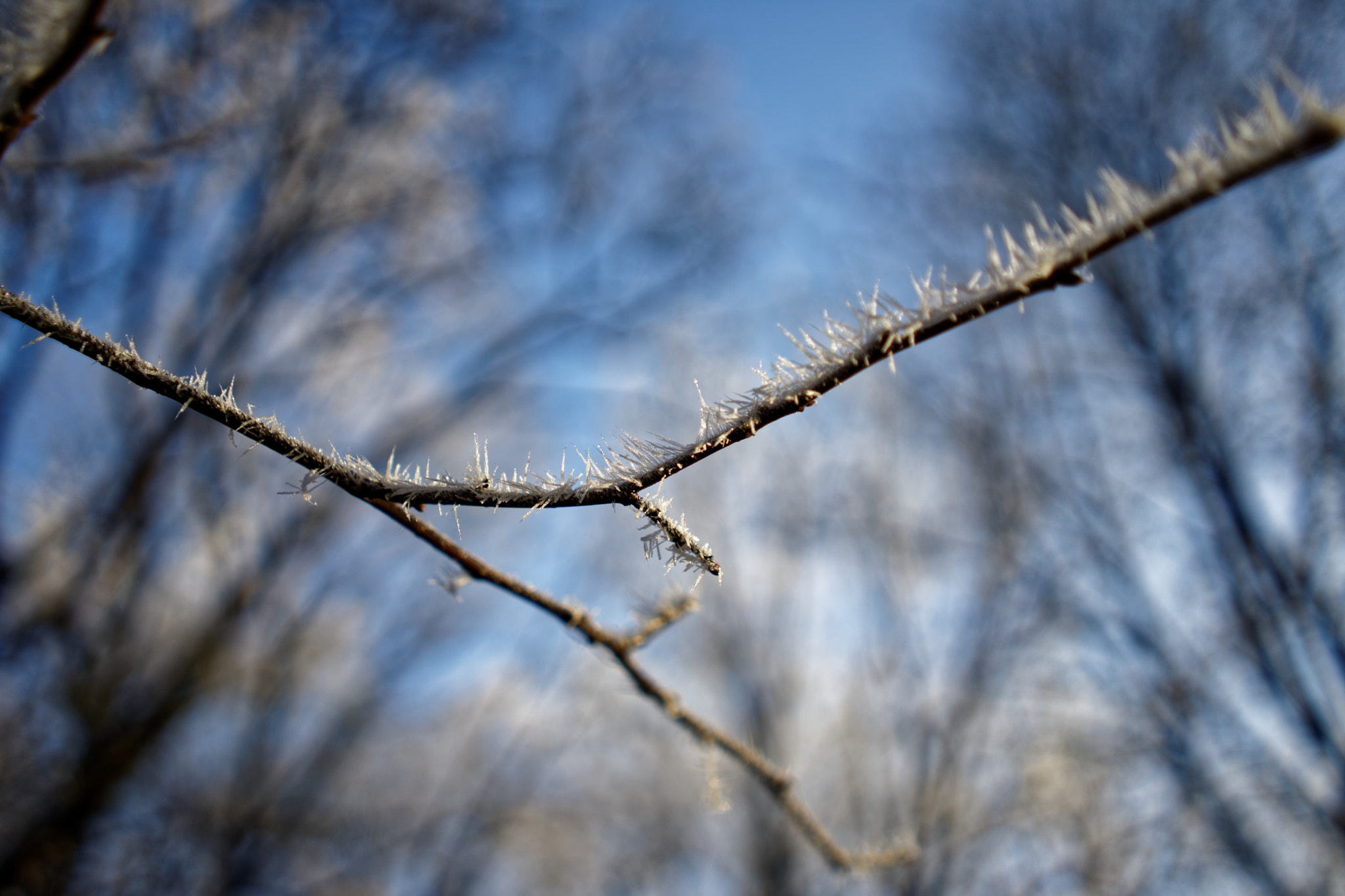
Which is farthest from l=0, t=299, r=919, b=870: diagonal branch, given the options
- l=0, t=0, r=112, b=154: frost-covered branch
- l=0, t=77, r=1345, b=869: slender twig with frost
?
l=0, t=0, r=112, b=154: frost-covered branch

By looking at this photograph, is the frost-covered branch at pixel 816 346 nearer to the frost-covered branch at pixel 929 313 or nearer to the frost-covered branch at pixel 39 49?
the frost-covered branch at pixel 929 313

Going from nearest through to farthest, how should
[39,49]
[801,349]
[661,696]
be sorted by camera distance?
[39,49], [801,349], [661,696]

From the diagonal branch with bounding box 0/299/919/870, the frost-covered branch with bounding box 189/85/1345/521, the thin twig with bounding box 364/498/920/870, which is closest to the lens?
the frost-covered branch with bounding box 189/85/1345/521

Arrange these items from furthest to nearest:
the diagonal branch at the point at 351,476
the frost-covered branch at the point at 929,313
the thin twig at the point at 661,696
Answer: the thin twig at the point at 661,696, the diagonal branch at the point at 351,476, the frost-covered branch at the point at 929,313

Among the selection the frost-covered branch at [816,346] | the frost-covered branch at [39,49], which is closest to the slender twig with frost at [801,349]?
the frost-covered branch at [816,346]

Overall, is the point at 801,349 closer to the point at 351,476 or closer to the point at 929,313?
the point at 929,313

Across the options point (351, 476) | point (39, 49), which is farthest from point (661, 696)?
point (39, 49)

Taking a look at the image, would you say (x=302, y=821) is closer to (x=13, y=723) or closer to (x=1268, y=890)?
(x=13, y=723)

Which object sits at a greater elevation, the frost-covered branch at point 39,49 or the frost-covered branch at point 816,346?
the frost-covered branch at point 39,49

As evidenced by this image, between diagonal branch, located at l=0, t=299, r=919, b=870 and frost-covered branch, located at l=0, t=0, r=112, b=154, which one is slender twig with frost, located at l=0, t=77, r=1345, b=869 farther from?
frost-covered branch, located at l=0, t=0, r=112, b=154

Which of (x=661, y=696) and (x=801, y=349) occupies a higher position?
(x=801, y=349)

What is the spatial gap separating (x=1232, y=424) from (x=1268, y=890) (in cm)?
300

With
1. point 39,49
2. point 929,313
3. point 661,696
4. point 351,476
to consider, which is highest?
point 39,49

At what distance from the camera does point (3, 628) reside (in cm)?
409
